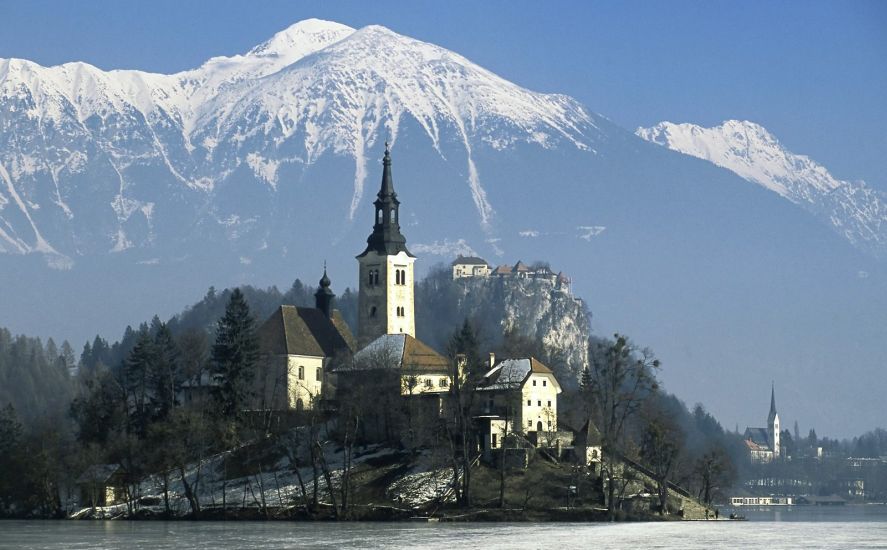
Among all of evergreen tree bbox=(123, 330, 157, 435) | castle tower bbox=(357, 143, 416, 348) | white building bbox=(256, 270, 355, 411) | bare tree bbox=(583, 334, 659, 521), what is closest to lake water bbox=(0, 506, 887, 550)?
bare tree bbox=(583, 334, 659, 521)

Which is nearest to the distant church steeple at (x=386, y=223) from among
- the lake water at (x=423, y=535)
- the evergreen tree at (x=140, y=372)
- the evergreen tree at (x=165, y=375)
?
the evergreen tree at (x=165, y=375)

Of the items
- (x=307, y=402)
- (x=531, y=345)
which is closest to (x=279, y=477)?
(x=307, y=402)

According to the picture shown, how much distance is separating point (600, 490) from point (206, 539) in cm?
3555

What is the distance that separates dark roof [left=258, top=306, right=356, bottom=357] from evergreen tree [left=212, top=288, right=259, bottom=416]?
197 inches

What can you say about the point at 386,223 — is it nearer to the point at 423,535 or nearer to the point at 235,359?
the point at 235,359

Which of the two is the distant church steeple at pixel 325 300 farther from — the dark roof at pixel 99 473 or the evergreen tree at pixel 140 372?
the dark roof at pixel 99 473

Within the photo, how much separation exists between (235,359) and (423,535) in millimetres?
43610

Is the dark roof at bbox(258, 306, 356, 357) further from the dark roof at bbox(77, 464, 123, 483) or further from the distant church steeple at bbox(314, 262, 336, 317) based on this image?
the dark roof at bbox(77, 464, 123, 483)

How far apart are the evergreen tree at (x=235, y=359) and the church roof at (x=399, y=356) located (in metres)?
7.92

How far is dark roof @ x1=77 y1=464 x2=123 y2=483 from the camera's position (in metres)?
124

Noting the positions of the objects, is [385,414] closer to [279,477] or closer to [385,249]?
[279,477]

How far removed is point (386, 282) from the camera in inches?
5960

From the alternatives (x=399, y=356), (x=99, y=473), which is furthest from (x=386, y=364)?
(x=99, y=473)

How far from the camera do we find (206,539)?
91188 mm
